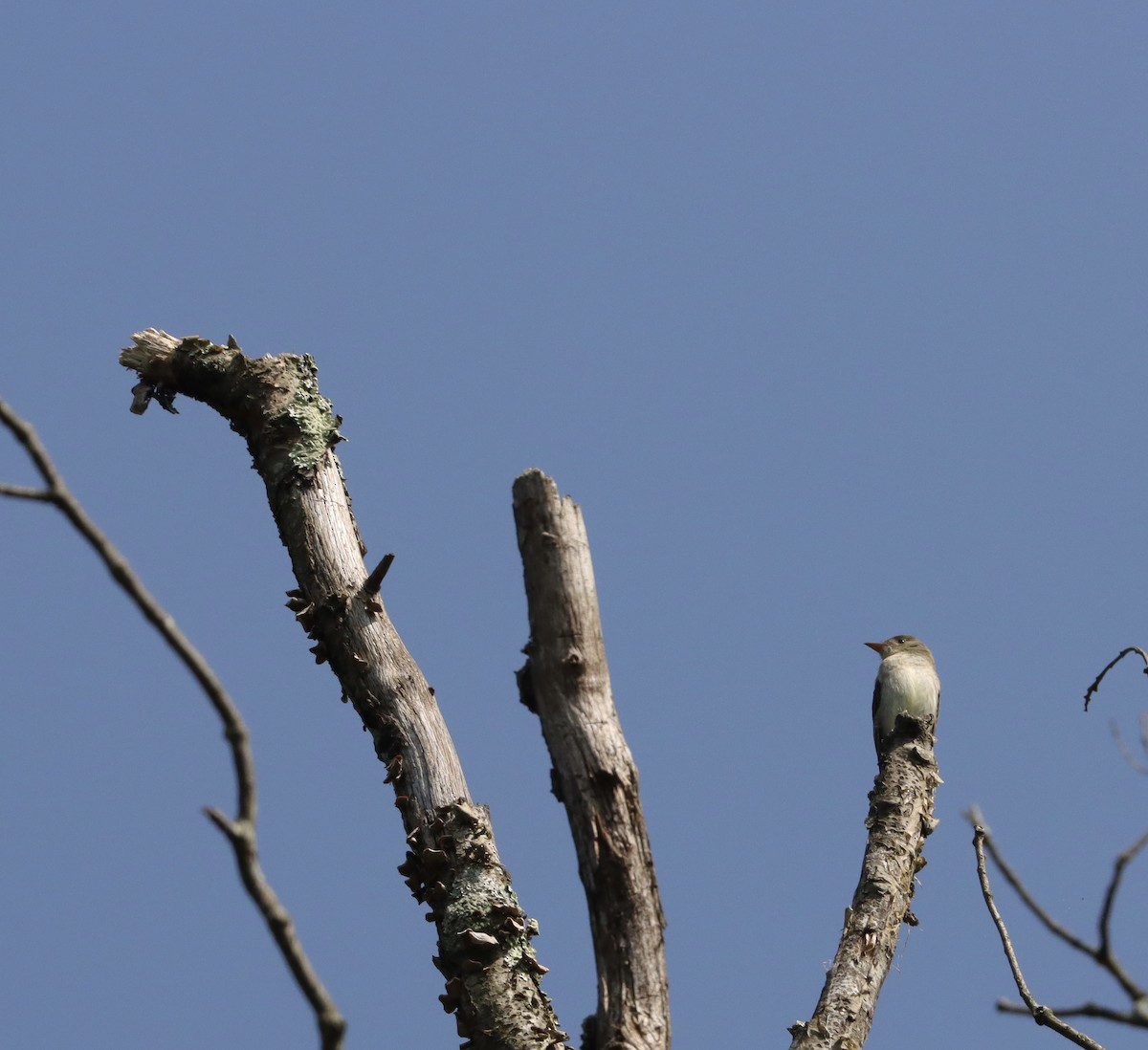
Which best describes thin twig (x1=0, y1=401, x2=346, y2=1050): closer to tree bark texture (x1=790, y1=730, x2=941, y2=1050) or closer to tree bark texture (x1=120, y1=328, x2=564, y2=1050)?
tree bark texture (x1=120, y1=328, x2=564, y2=1050)

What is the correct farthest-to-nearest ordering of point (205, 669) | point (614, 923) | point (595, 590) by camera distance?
1. point (595, 590)
2. point (614, 923)
3. point (205, 669)

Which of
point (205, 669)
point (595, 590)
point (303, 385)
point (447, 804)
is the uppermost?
point (303, 385)

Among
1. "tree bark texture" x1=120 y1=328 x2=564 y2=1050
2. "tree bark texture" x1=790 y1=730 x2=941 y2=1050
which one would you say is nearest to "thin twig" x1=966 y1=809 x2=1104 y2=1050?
"tree bark texture" x1=790 y1=730 x2=941 y2=1050

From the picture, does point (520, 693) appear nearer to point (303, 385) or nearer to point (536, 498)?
point (536, 498)

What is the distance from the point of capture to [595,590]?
3.97 metres

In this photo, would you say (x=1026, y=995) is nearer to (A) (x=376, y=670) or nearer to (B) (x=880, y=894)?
(B) (x=880, y=894)

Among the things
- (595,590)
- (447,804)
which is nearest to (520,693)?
(595,590)

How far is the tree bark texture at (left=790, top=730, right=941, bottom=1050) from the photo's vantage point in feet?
14.4

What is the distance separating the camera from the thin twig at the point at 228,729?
1.79m

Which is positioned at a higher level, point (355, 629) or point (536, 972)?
point (355, 629)

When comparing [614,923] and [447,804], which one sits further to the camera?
[447,804]

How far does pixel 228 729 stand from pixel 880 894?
3.69 meters

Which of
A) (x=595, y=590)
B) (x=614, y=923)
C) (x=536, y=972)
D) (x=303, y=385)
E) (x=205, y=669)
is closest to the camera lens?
(x=205, y=669)

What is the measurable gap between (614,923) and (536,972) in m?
0.70
